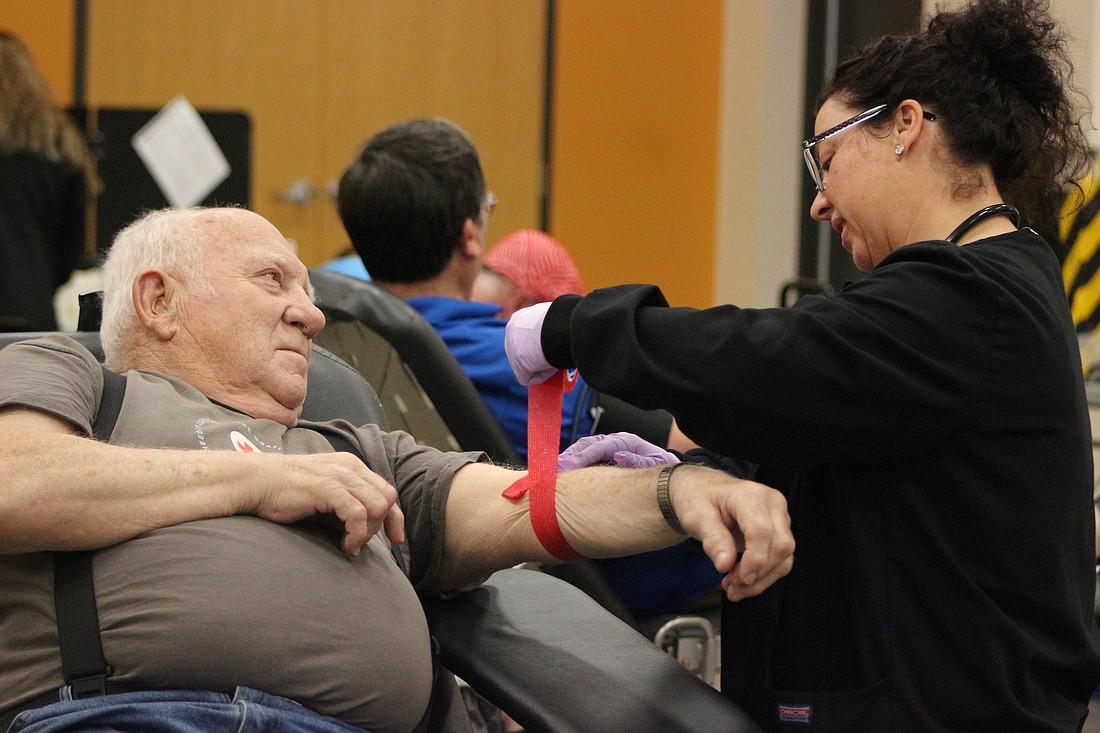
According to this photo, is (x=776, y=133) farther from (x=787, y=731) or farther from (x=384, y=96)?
(x=787, y=731)

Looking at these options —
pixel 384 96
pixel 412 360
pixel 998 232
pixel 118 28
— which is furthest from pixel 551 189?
pixel 998 232

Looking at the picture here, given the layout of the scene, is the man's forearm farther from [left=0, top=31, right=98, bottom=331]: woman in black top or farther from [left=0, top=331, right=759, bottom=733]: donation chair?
[left=0, top=31, right=98, bottom=331]: woman in black top

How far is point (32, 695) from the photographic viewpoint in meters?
1.27

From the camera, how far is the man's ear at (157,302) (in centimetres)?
162

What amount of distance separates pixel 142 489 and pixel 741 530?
632mm

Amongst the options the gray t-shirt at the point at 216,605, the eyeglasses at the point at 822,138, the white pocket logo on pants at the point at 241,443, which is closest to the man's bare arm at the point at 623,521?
the gray t-shirt at the point at 216,605

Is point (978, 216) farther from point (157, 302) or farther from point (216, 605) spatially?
point (157, 302)

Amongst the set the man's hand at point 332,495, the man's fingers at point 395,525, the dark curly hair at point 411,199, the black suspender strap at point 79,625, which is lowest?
the black suspender strap at point 79,625

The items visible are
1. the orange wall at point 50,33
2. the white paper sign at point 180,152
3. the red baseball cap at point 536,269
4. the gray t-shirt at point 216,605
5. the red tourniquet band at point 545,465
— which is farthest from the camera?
the orange wall at point 50,33

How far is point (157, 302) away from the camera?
5.36ft

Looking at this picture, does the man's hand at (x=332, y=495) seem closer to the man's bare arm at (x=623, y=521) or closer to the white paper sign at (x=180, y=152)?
the man's bare arm at (x=623, y=521)

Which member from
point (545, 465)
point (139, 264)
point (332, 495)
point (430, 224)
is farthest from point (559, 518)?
point (430, 224)

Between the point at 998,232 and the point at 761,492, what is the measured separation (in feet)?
1.31

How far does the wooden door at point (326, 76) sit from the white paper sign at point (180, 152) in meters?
0.99
